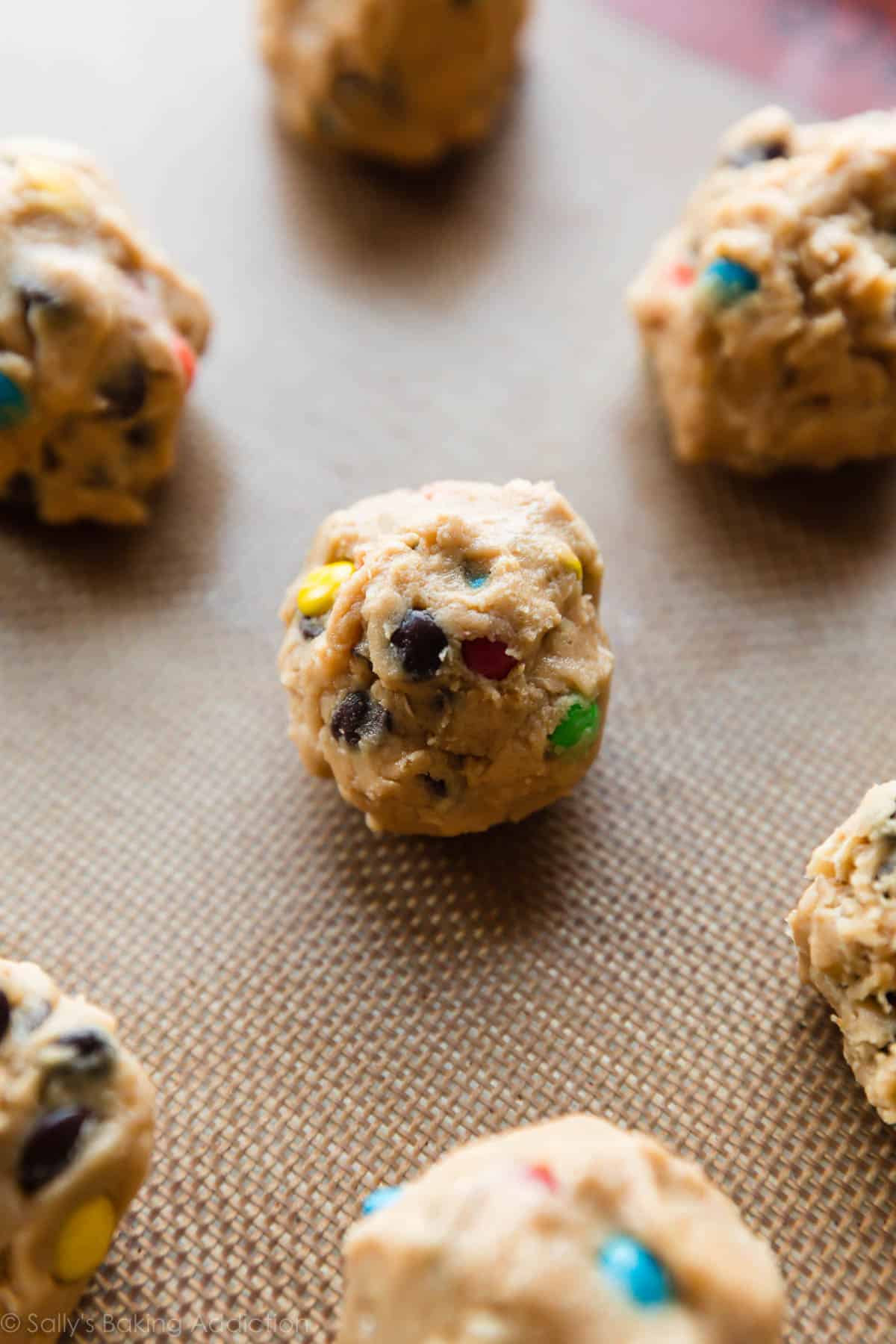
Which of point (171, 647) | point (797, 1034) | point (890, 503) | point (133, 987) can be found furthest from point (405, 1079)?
point (890, 503)

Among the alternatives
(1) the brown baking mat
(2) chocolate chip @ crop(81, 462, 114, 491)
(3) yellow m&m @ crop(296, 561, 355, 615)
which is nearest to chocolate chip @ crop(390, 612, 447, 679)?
(3) yellow m&m @ crop(296, 561, 355, 615)

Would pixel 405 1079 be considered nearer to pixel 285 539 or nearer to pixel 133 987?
pixel 133 987

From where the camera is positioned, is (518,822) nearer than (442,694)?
No

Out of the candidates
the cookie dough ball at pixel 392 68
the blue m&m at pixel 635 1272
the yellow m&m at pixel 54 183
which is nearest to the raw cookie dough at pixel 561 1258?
the blue m&m at pixel 635 1272

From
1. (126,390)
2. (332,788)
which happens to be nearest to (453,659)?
(332,788)

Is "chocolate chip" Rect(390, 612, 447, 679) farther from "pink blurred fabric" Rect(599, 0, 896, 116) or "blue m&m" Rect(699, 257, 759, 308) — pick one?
"pink blurred fabric" Rect(599, 0, 896, 116)

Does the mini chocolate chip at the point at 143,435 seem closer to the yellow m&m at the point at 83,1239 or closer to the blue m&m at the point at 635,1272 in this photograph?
the yellow m&m at the point at 83,1239

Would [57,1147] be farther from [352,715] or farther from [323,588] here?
[323,588]
